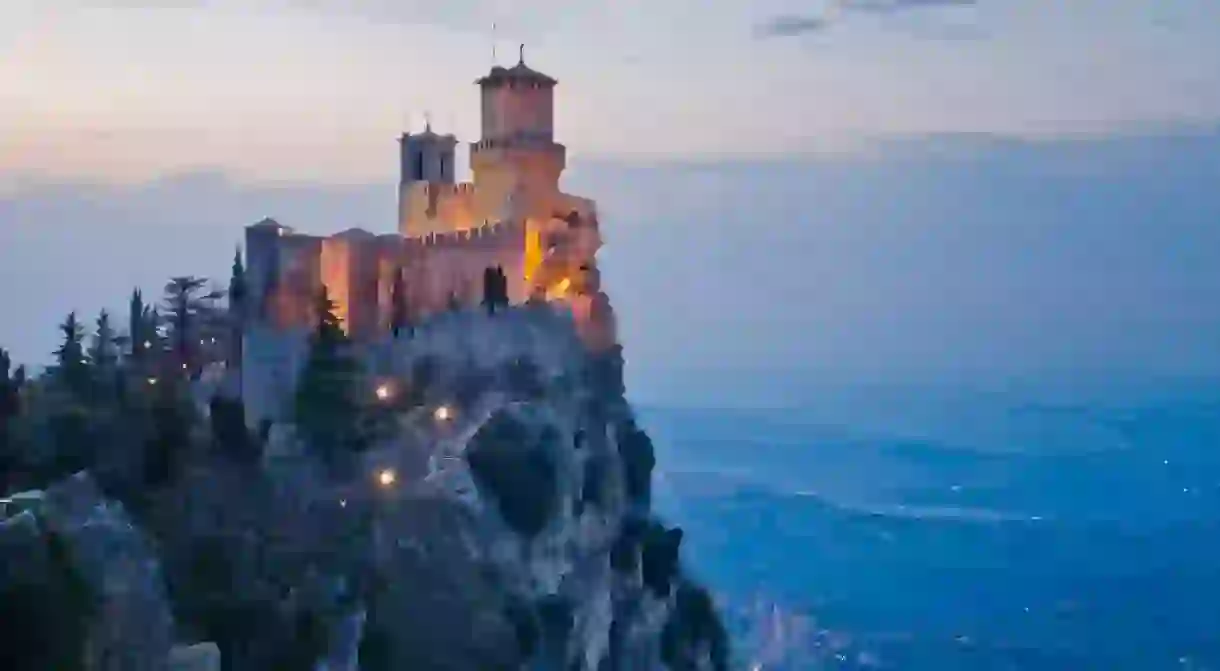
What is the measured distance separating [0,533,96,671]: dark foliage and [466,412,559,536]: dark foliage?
50.7ft

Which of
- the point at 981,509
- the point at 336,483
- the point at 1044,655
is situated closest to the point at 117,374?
the point at 336,483

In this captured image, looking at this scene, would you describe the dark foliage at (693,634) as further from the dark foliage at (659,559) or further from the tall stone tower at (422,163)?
the tall stone tower at (422,163)

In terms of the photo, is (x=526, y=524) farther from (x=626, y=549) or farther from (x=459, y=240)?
(x=459, y=240)

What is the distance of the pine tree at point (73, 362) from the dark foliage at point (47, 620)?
40.2 ft

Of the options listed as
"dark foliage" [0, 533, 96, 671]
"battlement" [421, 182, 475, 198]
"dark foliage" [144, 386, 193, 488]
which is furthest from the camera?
"battlement" [421, 182, 475, 198]

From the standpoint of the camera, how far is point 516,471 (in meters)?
36.3

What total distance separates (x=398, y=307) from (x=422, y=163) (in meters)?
10.2

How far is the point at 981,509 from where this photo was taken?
437ft

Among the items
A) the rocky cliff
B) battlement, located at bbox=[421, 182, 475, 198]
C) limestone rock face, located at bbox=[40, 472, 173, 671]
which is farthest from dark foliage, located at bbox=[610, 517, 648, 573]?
limestone rock face, located at bbox=[40, 472, 173, 671]

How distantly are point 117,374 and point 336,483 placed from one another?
22.4 feet

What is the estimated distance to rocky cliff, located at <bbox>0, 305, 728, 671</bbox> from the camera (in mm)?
21797

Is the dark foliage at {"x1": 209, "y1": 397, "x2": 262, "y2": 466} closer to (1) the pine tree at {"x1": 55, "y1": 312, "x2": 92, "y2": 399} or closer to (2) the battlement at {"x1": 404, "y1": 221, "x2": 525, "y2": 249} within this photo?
(1) the pine tree at {"x1": 55, "y1": 312, "x2": 92, "y2": 399}

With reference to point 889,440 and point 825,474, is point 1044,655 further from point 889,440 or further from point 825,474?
point 889,440

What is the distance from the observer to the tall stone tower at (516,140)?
4659 centimetres
